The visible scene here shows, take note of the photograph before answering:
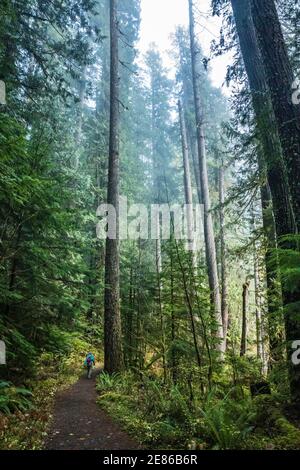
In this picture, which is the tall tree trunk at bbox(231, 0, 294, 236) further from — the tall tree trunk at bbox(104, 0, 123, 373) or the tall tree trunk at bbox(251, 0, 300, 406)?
the tall tree trunk at bbox(104, 0, 123, 373)

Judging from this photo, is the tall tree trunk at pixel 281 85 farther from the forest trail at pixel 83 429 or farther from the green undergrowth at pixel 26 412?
the green undergrowth at pixel 26 412

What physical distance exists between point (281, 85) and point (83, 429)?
22.4 feet

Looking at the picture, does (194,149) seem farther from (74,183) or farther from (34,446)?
(34,446)

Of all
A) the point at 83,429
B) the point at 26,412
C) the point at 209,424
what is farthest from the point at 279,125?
the point at 26,412

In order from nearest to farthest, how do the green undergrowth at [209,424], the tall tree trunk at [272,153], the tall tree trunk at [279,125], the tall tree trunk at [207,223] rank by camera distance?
the green undergrowth at [209,424], the tall tree trunk at [279,125], the tall tree trunk at [272,153], the tall tree trunk at [207,223]

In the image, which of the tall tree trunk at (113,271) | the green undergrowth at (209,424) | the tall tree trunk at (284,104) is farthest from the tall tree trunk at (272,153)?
the tall tree trunk at (113,271)

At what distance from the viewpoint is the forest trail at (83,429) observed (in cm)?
504

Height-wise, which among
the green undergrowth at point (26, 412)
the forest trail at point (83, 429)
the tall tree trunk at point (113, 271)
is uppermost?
the tall tree trunk at point (113, 271)

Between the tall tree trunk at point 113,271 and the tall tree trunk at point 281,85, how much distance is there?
20.3 ft

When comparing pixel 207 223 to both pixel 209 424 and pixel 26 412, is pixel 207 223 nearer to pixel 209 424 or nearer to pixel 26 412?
pixel 26 412

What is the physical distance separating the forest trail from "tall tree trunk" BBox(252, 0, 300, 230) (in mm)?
4431

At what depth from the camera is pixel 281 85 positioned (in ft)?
17.9

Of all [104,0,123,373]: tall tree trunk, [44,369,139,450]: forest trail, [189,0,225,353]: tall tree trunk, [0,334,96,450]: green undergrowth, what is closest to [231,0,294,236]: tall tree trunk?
[44,369,139,450]: forest trail

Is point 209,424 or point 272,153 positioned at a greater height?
point 272,153
